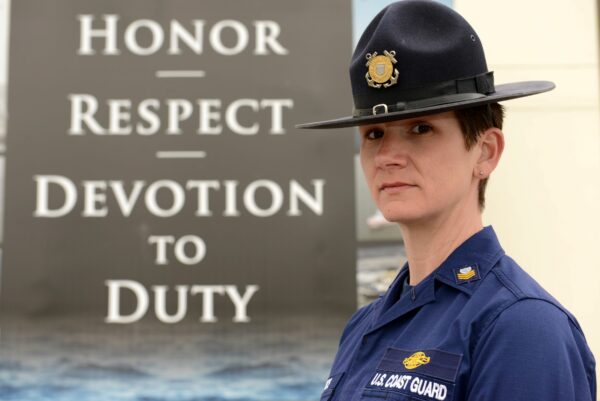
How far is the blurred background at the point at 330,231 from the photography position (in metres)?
2.67

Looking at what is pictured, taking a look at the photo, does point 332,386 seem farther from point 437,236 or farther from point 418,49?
point 418,49

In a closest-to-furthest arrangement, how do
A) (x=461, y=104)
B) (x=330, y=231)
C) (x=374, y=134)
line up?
(x=461, y=104) < (x=374, y=134) < (x=330, y=231)

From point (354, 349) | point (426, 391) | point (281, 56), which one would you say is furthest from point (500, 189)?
point (426, 391)

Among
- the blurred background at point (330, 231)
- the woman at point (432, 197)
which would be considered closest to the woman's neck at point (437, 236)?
the woman at point (432, 197)

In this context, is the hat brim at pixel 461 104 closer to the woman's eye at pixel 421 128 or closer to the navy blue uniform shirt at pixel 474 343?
the woman's eye at pixel 421 128

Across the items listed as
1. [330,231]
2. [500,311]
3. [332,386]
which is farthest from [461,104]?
[330,231]

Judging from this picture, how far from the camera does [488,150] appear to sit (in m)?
1.02

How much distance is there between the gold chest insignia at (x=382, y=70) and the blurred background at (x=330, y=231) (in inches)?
67.7

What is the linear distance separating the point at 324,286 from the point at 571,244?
920 millimetres

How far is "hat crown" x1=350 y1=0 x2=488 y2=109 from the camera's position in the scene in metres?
0.99

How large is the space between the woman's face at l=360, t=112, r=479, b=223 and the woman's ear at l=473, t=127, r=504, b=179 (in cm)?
1

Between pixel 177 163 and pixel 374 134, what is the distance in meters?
1.81

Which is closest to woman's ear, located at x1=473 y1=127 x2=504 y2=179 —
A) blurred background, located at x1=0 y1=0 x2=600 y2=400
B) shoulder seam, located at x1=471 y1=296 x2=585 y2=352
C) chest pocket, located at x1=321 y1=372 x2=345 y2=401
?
shoulder seam, located at x1=471 y1=296 x2=585 y2=352

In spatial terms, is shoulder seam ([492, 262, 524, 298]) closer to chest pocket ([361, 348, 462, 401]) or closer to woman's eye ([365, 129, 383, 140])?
chest pocket ([361, 348, 462, 401])
